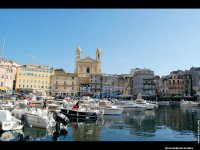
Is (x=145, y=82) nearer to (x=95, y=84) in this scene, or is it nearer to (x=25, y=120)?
(x=95, y=84)

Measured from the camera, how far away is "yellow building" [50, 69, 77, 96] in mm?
45053

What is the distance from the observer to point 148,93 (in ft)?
157

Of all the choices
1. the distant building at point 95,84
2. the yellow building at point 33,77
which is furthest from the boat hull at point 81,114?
the distant building at point 95,84

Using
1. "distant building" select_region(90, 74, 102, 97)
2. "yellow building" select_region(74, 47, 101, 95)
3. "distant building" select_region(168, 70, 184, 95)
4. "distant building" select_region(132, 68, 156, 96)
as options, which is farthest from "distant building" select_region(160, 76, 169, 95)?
"yellow building" select_region(74, 47, 101, 95)

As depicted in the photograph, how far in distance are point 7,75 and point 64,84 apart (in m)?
11.2

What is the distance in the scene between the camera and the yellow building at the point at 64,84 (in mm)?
45053

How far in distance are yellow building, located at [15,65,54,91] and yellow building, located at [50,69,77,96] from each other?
4.65 feet

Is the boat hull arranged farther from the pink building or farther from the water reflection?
the pink building

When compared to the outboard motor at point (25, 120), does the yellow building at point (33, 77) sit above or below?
above

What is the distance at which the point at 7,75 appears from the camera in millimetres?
37188

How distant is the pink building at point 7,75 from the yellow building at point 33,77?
0.91 m

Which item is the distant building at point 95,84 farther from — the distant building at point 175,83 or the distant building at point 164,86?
the distant building at point 175,83
